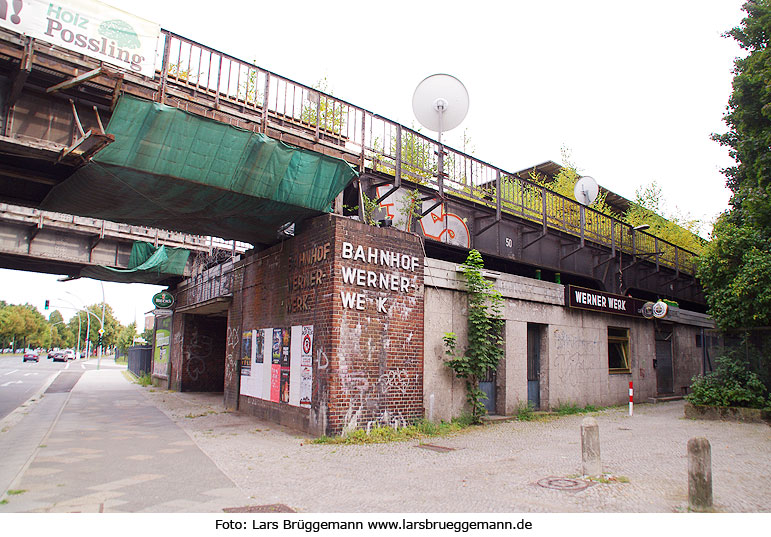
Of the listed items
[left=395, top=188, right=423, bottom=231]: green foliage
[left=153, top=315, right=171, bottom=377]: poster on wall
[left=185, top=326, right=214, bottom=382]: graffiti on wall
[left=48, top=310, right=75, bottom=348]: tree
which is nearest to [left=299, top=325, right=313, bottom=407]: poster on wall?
[left=395, top=188, right=423, bottom=231]: green foliage

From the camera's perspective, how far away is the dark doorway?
15328mm

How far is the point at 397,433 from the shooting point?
422 inches

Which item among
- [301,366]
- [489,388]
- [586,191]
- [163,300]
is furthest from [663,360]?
[163,300]

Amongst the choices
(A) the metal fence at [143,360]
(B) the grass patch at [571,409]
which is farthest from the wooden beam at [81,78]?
(A) the metal fence at [143,360]

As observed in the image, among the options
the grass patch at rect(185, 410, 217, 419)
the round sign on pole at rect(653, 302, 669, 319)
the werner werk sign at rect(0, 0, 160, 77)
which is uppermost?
the werner werk sign at rect(0, 0, 160, 77)

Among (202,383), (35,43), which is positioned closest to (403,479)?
(35,43)

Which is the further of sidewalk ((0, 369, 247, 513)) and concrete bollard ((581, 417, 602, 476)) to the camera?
concrete bollard ((581, 417, 602, 476))

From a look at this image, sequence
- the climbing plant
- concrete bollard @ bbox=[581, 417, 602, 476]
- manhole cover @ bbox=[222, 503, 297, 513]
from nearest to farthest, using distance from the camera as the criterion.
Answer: manhole cover @ bbox=[222, 503, 297, 513]
concrete bollard @ bbox=[581, 417, 602, 476]
the climbing plant

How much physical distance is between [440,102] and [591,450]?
8611 millimetres

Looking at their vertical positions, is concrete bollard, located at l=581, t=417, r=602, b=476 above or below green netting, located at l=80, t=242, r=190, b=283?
below

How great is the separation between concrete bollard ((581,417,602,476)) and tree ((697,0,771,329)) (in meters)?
10.7

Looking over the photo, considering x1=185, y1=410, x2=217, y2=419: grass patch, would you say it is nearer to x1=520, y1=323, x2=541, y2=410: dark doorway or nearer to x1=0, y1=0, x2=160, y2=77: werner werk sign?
x1=0, y1=0, x2=160, y2=77: werner werk sign

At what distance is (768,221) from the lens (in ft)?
53.2

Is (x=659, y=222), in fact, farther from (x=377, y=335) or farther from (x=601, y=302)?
(x=377, y=335)
